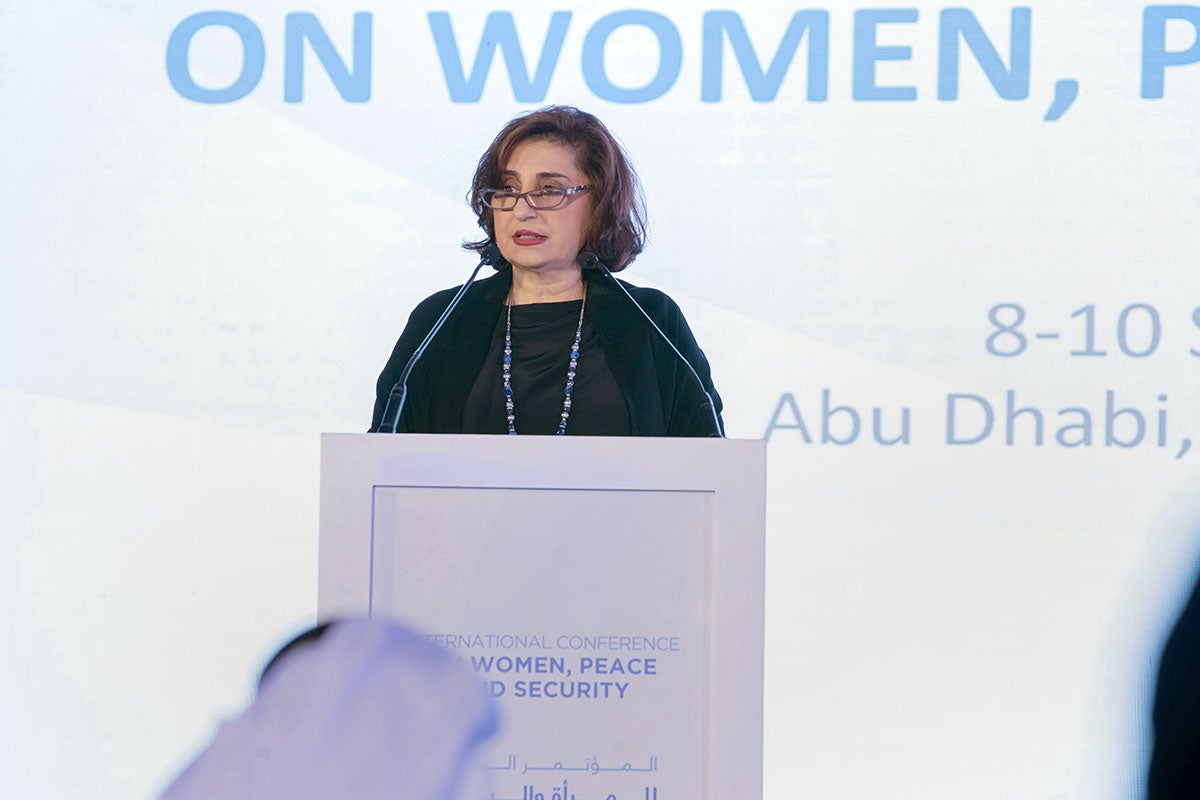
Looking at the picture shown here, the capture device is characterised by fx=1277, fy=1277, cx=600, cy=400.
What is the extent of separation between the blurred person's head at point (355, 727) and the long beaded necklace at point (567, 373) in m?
1.09

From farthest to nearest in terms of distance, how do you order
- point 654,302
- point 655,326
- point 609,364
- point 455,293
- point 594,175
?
point 455,293 → point 654,302 → point 594,175 → point 609,364 → point 655,326

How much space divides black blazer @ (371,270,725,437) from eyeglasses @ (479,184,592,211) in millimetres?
115

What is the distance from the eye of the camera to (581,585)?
850mm

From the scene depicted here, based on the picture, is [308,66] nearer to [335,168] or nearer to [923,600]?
[335,168]

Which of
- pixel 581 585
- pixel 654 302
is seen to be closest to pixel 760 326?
pixel 654 302

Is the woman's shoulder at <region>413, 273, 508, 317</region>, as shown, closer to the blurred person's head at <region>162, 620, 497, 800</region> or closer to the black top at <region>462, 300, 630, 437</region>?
the black top at <region>462, 300, 630, 437</region>

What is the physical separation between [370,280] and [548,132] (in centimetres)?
72

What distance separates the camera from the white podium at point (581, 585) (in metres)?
0.83

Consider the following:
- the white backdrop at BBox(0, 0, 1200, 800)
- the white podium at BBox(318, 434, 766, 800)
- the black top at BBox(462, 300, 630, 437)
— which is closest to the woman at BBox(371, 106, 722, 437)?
the black top at BBox(462, 300, 630, 437)

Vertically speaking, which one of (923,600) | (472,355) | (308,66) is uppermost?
(308,66)

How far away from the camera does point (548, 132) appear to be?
214 cm

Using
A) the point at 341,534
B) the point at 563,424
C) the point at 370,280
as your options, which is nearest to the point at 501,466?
the point at 341,534

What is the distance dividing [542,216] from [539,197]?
0.03 m

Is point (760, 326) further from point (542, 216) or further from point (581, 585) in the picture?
point (581, 585)
